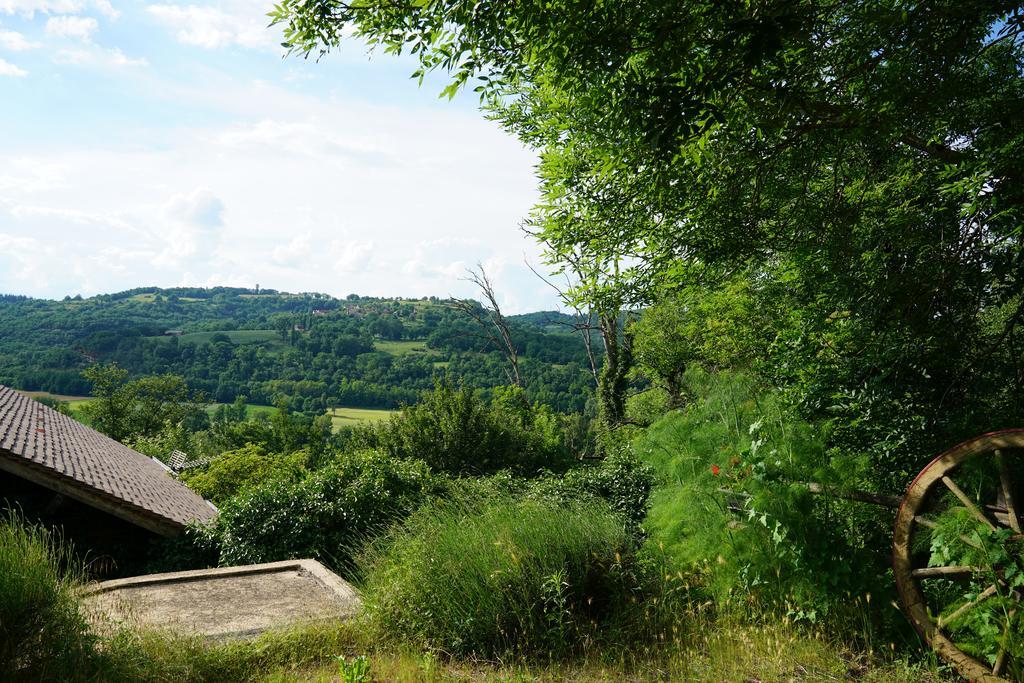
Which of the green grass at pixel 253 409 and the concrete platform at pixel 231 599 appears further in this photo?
the green grass at pixel 253 409

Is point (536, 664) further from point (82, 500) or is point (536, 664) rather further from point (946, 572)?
point (82, 500)

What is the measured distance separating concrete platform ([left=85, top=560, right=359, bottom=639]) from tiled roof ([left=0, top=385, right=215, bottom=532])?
2.76m

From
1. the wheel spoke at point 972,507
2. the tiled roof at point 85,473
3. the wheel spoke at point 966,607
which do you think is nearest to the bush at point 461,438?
the tiled roof at point 85,473

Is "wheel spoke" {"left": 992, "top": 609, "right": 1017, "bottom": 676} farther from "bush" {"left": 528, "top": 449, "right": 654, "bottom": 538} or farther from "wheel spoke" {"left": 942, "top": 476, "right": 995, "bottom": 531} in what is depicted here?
"bush" {"left": 528, "top": 449, "right": 654, "bottom": 538}

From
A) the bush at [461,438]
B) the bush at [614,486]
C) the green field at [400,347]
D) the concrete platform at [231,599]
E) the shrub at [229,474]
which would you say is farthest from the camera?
the green field at [400,347]

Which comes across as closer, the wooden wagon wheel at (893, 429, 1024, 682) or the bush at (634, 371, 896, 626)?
the wooden wagon wheel at (893, 429, 1024, 682)

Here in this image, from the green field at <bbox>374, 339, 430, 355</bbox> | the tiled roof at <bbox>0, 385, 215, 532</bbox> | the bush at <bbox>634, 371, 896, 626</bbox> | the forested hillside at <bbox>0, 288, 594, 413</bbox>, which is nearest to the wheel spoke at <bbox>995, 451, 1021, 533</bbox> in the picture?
the bush at <bbox>634, 371, 896, 626</bbox>

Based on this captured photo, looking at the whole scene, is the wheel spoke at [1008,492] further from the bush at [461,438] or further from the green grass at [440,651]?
the bush at [461,438]

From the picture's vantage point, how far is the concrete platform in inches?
223

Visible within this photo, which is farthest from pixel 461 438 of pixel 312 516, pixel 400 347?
pixel 400 347

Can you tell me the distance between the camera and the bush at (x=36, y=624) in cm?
413

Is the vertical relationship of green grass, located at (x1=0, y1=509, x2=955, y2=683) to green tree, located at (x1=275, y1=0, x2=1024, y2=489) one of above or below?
below

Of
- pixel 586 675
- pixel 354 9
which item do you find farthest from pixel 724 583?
pixel 354 9

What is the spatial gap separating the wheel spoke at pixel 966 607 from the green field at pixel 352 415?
174 feet
